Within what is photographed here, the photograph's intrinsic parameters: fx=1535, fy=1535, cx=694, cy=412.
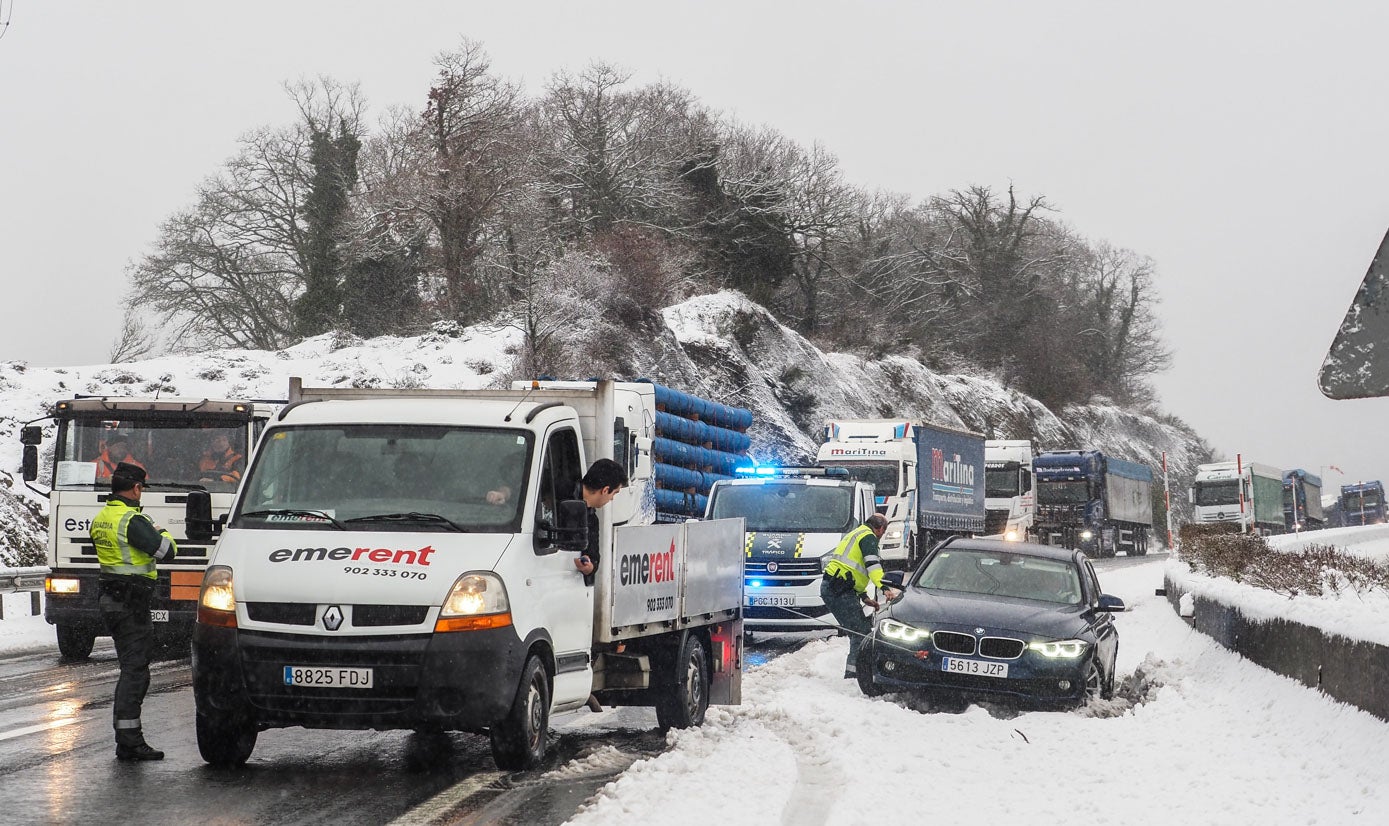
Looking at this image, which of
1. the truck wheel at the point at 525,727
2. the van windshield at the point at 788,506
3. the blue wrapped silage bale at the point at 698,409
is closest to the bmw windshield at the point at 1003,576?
the truck wheel at the point at 525,727

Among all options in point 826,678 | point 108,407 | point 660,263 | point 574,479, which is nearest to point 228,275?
point 660,263

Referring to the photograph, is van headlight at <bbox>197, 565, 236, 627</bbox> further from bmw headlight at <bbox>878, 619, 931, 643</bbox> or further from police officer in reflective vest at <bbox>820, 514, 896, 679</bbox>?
police officer in reflective vest at <bbox>820, 514, 896, 679</bbox>

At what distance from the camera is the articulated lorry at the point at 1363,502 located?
9281cm

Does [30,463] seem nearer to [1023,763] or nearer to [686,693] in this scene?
[686,693]

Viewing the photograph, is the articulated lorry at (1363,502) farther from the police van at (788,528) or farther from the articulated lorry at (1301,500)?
the police van at (788,528)

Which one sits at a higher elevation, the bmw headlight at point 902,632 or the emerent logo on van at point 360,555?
the emerent logo on van at point 360,555

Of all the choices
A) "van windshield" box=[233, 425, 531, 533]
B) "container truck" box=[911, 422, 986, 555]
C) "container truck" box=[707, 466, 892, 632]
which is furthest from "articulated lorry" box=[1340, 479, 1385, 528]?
"van windshield" box=[233, 425, 531, 533]

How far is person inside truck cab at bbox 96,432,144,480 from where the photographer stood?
1720cm

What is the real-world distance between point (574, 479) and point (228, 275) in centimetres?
4742

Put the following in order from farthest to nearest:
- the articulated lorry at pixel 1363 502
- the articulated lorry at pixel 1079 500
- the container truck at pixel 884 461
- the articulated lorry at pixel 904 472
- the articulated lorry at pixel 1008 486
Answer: the articulated lorry at pixel 1363 502 → the articulated lorry at pixel 1079 500 → the articulated lorry at pixel 1008 486 → the container truck at pixel 884 461 → the articulated lorry at pixel 904 472

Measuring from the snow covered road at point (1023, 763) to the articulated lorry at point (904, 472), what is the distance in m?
16.4

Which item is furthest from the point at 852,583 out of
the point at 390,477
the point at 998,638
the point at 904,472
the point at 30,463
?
the point at 904,472

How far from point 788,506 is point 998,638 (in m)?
9.81

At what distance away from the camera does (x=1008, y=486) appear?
4581cm
